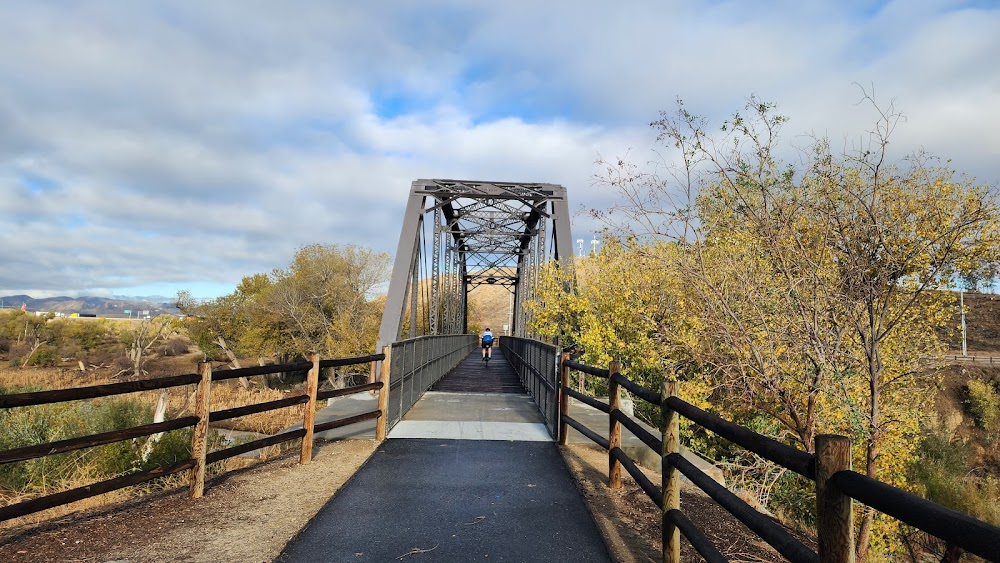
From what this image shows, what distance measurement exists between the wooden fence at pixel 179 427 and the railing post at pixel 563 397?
2191 mm

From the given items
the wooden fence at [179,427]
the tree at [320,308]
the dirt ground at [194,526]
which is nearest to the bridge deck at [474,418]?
the wooden fence at [179,427]

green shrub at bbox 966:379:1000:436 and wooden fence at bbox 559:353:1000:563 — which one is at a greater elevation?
wooden fence at bbox 559:353:1000:563

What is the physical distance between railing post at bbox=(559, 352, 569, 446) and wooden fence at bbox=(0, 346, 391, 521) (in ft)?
7.19

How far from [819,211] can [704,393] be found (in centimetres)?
363

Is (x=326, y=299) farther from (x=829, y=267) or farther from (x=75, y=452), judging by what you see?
(x=829, y=267)

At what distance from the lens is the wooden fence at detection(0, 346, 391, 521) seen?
10.8 ft

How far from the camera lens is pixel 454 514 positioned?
14.0 ft

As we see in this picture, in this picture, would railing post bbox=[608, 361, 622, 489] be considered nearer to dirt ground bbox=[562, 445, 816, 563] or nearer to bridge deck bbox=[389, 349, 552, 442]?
dirt ground bbox=[562, 445, 816, 563]

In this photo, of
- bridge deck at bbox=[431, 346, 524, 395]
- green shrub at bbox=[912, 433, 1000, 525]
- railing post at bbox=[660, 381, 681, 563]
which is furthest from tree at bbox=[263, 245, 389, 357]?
railing post at bbox=[660, 381, 681, 563]

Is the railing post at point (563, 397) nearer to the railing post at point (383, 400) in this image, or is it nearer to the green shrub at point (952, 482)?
the railing post at point (383, 400)

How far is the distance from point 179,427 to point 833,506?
4.38 m

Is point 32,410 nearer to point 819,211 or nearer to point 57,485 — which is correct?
point 57,485

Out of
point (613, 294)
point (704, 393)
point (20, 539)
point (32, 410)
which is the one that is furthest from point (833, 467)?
point (32, 410)

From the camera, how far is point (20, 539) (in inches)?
136
